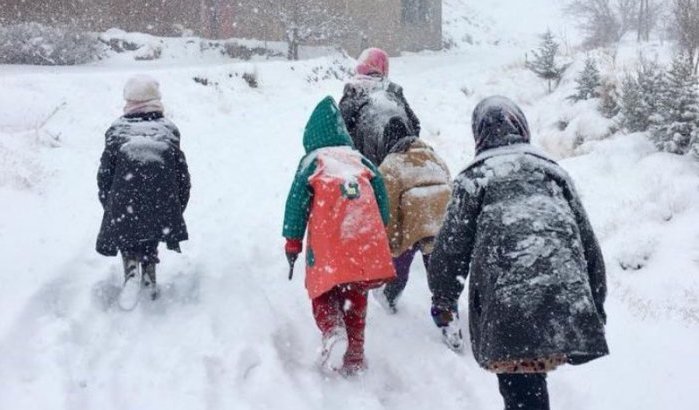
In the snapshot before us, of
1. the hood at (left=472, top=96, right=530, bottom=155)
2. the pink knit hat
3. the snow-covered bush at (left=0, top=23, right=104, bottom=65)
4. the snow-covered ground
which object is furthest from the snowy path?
the snow-covered bush at (left=0, top=23, right=104, bottom=65)

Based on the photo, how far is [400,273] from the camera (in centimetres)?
484

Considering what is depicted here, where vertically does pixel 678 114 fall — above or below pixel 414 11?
below

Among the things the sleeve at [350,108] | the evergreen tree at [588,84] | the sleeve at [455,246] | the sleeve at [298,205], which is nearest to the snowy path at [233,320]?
the sleeve at [298,205]

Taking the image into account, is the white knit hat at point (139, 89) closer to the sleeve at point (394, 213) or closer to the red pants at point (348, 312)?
the sleeve at point (394, 213)

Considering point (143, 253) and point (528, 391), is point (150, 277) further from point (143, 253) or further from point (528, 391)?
point (528, 391)

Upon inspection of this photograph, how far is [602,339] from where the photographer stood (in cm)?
268

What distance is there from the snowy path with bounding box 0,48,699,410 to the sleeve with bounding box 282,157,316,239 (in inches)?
36.2

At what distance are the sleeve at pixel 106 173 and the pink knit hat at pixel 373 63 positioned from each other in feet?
7.96

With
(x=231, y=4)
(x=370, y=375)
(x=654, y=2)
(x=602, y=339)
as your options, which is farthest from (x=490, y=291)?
(x=654, y=2)

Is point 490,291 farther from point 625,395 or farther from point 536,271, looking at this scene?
point 625,395

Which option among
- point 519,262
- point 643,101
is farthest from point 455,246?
point 643,101

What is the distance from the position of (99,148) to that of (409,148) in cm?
621

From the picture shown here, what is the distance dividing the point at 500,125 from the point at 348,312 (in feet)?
5.51

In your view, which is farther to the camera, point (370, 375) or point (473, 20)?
point (473, 20)
